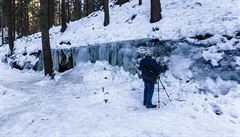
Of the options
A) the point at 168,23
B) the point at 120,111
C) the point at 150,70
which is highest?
the point at 168,23

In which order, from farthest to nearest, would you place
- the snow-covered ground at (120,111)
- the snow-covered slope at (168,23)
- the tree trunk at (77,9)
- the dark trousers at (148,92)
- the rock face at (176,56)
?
the tree trunk at (77,9) < the snow-covered slope at (168,23) < the rock face at (176,56) < the dark trousers at (148,92) < the snow-covered ground at (120,111)

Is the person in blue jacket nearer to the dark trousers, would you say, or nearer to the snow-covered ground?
the dark trousers

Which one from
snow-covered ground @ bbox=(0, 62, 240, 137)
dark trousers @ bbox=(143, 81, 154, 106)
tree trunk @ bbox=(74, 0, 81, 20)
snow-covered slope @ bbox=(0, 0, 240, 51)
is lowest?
snow-covered ground @ bbox=(0, 62, 240, 137)

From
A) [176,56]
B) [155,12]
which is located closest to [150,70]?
[176,56]

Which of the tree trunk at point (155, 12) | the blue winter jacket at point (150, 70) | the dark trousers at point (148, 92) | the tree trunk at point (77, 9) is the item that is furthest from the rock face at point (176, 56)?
the tree trunk at point (77, 9)

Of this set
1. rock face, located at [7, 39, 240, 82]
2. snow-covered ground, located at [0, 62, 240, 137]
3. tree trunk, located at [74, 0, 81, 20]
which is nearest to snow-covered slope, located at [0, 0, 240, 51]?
rock face, located at [7, 39, 240, 82]

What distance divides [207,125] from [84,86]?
300 inches

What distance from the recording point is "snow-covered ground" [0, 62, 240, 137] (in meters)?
10.1

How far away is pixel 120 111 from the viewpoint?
39.6 ft

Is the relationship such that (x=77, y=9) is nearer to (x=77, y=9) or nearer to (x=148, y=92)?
(x=77, y=9)

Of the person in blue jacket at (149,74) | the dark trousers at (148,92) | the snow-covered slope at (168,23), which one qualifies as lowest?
the dark trousers at (148,92)

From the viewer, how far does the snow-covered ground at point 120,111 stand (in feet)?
33.2

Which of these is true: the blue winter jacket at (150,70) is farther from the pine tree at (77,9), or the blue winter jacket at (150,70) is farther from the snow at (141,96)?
the pine tree at (77,9)

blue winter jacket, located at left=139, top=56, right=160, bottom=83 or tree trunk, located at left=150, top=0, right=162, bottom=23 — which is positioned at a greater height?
tree trunk, located at left=150, top=0, right=162, bottom=23
